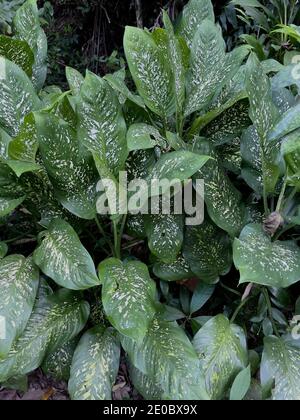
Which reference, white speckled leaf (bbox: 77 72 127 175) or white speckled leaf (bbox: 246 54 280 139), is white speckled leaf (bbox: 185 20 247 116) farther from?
white speckled leaf (bbox: 77 72 127 175)

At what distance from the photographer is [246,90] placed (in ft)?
4.17

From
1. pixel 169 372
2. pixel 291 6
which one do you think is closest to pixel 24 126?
pixel 169 372

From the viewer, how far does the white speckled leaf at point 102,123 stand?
1301mm

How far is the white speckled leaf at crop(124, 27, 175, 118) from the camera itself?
4.54 ft

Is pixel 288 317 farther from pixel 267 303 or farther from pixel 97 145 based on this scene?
A: pixel 97 145

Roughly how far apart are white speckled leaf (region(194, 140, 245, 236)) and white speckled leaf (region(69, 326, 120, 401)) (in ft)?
1.56

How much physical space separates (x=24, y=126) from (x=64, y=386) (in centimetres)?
93

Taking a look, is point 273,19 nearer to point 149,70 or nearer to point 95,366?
point 149,70

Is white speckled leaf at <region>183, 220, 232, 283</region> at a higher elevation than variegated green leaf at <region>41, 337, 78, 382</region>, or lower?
higher

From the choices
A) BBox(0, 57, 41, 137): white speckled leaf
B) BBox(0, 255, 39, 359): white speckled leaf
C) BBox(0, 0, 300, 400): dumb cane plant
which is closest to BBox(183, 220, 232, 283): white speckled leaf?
BBox(0, 0, 300, 400): dumb cane plant

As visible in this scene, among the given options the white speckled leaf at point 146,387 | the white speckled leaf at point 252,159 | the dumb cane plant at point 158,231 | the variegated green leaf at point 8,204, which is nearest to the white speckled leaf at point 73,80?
the dumb cane plant at point 158,231

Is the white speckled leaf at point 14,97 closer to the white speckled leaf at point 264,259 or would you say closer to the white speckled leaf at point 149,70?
the white speckled leaf at point 149,70

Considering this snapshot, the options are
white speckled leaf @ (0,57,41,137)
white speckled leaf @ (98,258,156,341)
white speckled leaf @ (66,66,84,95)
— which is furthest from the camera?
white speckled leaf @ (66,66,84,95)

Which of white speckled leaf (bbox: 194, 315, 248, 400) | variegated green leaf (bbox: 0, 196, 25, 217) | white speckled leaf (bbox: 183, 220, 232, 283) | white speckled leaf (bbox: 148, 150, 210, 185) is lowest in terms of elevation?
white speckled leaf (bbox: 194, 315, 248, 400)
